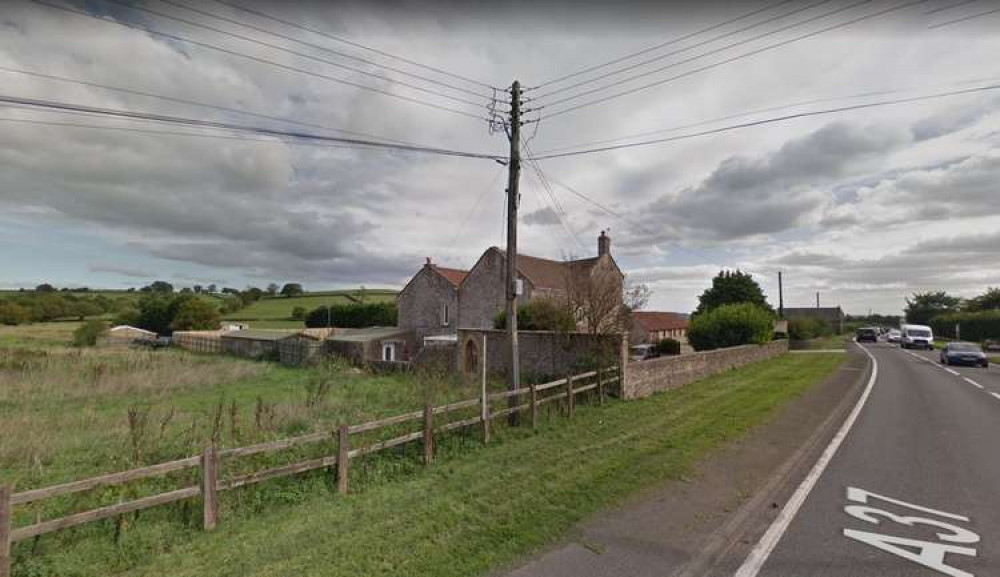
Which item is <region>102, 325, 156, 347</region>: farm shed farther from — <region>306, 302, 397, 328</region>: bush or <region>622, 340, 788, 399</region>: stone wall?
<region>622, 340, 788, 399</region>: stone wall

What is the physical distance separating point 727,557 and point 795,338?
47506 millimetres

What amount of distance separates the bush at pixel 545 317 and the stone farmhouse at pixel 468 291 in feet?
19.0

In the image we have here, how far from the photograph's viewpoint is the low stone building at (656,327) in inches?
1817

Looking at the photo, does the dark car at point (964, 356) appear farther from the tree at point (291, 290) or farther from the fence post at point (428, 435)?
the tree at point (291, 290)

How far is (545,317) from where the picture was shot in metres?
20.0

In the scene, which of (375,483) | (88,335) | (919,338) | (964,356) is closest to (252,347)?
(88,335)

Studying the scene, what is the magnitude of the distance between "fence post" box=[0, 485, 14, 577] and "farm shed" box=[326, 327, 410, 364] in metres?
23.9

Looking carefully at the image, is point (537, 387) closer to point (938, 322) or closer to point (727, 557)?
point (727, 557)

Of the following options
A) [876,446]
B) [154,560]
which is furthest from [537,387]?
[154,560]

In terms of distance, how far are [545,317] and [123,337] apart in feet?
185

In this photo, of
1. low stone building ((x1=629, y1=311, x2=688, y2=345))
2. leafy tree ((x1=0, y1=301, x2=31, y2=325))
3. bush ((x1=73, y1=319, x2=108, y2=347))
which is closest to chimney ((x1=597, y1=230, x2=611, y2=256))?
low stone building ((x1=629, y1=311, x2=688, y2=345))

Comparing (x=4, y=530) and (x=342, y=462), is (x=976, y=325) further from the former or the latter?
(x=4, y=530)

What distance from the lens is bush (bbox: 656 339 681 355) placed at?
94.3ft

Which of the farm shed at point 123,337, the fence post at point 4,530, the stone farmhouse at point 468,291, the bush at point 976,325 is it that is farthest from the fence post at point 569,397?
the bush at point 976,325
